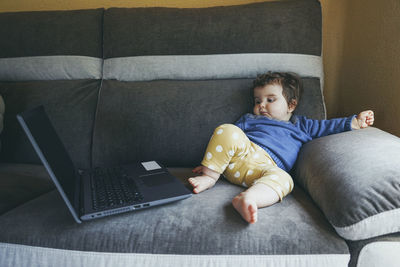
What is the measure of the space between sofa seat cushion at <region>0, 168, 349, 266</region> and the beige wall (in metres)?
0.72

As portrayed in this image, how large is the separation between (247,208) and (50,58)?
4.18 ft

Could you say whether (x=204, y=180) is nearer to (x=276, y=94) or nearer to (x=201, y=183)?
(x=201, y=183)

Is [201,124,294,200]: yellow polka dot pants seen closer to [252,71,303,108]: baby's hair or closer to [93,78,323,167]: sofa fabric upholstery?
[93,78,323,167]: sofa fabric upholstery

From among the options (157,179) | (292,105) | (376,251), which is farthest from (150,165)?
(376,251)

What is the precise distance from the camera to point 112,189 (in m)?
0.91

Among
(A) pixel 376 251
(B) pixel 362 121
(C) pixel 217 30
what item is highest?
(C) pixel 217 30

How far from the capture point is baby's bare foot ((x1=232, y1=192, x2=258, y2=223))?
2.44 ft

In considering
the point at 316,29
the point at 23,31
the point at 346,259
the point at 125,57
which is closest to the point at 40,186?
the point at 125,57

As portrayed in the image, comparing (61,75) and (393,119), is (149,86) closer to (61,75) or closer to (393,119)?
(61,75)

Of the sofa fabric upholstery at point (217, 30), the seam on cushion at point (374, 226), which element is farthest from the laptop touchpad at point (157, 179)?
the sofa fabric upholstery at point (217, 30)

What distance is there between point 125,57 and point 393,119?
1237 mm

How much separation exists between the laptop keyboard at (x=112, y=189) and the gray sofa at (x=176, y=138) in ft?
0.15

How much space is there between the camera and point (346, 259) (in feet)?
2.30

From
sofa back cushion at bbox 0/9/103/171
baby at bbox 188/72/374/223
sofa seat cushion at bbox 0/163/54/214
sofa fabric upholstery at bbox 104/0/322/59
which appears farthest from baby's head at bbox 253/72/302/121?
sofa seat cushion at bbox 0/163/54/214
